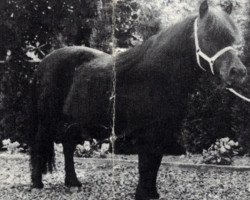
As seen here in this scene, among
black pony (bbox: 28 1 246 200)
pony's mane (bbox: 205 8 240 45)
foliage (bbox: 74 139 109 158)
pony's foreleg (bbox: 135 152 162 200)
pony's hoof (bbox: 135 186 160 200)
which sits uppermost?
pony's mane (bbox: 205 8 240 45)

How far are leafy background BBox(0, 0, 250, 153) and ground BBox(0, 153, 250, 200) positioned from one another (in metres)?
0.67

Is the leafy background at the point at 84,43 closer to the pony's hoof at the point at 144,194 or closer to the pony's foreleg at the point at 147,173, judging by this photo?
the pony's hoof at the point at 144,194

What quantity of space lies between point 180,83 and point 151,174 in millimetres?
1102

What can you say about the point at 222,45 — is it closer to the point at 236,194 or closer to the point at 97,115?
the point at 97,115

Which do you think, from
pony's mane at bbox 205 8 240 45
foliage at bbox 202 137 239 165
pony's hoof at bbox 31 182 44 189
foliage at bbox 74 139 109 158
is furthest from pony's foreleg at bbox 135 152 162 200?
foliage at bbox 74 139 109 158

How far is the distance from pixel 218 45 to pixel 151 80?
796 mm

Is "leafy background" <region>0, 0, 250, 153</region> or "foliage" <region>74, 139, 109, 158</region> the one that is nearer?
"leafy background" <region>0, 0, 250, 153</region>

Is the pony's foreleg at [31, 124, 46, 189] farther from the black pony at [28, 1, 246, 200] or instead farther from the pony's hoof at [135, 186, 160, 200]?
the pony's hoof at [135, 186, 160, 200]

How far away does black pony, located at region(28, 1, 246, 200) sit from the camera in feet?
17.6

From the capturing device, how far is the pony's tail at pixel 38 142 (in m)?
7.27

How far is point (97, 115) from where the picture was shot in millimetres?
6402

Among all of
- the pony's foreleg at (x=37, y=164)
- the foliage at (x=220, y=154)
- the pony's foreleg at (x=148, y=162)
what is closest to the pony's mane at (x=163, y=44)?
the pony's foreleg at (x=148, y=162)

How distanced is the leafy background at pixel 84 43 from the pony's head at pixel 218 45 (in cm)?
329

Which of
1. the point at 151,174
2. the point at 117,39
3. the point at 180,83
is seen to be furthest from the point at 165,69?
the point at 117,39
